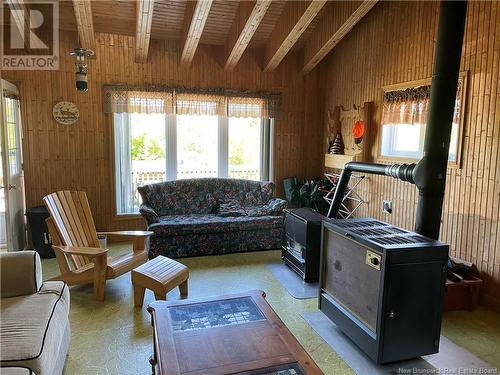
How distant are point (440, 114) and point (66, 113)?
4608mm

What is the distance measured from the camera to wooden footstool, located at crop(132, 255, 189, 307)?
120 inches

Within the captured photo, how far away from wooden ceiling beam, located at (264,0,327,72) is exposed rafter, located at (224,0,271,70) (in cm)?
50

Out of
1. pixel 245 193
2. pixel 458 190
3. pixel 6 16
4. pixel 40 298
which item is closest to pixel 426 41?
pixel 458 190

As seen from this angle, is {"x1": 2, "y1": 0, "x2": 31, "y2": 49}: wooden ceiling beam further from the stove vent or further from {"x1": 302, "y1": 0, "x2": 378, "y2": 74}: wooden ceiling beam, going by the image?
the stove vent

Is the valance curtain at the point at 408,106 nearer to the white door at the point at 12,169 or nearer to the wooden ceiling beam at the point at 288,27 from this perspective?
the wooden ceiling beam at the point at 288,27

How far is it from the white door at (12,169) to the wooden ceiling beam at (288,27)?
136 inches

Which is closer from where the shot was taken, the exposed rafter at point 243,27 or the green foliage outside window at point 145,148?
the exposed rafter at point 243,27

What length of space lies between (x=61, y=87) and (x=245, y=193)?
2.97 m

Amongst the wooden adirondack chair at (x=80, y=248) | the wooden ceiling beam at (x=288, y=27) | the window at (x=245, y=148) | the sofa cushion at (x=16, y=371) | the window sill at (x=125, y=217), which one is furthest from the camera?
the window at (x=245, y=148)

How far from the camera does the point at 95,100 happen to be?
5.05 meters

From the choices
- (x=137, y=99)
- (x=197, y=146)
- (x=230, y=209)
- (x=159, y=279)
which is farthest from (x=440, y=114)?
(x=137, y=99)

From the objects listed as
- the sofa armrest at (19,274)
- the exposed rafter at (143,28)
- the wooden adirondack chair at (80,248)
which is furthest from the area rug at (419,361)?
the exposed rafter at (143,28)

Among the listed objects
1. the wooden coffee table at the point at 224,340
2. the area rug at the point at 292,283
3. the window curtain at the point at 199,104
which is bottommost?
the area rug at the point at 292,283

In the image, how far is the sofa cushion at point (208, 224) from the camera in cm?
443
